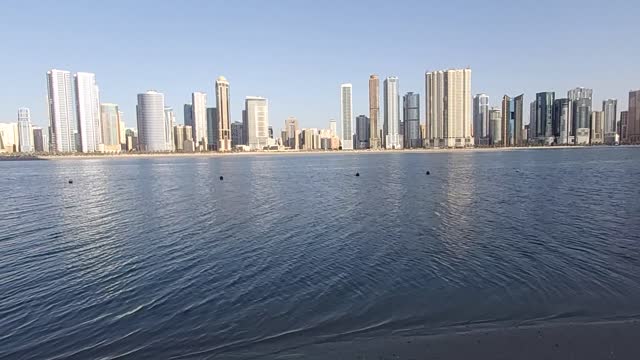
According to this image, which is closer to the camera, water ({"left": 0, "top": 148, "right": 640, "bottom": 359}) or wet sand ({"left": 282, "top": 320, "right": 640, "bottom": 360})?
wet sand ({"left": 282, "top": 320, "right": 640, "bottom": 360})

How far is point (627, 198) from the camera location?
129 ft

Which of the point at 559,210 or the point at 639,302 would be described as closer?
the point at 639,302

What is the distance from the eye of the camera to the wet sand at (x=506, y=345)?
10156mm

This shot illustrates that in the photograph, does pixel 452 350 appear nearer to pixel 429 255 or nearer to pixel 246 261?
pixel 429 255

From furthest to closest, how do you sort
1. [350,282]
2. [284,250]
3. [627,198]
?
[627,198] → [284,250] → [350,282]

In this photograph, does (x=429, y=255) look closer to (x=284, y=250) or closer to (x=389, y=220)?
(x=284, y=250)

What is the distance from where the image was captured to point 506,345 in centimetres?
1070

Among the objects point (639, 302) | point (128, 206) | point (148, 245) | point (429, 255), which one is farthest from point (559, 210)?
point (128, 206)

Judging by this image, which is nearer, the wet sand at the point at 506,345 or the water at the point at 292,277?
the wet sand at the point at 506,345

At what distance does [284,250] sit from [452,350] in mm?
12372

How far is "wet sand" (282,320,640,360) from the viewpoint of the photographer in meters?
10.2

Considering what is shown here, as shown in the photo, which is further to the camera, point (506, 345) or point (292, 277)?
point (292, 277)

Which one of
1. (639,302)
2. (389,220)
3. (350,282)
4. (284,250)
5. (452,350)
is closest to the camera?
(452,350)

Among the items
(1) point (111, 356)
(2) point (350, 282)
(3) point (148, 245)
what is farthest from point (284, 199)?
(1) point (111, 356)
